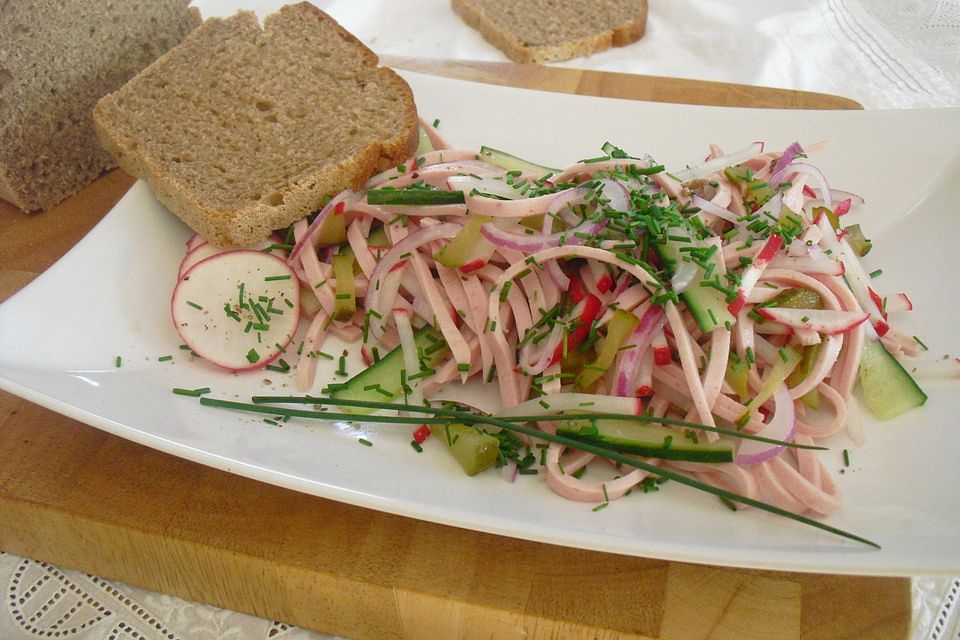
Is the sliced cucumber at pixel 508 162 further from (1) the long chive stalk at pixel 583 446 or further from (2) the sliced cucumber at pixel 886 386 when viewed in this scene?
(2) the sliced cucumber at pixel 886 386

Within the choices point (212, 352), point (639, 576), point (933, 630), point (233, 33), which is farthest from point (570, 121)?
point (933, 630)

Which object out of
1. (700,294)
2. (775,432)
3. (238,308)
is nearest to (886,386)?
(775,432)

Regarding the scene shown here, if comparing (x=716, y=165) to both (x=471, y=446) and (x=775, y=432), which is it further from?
(x=471, y=446)

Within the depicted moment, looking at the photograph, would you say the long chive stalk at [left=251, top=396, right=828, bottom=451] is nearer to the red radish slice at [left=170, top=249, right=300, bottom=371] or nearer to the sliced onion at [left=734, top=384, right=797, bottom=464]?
the sliced onion at [left=734, top=384, right=797, bottom=464]

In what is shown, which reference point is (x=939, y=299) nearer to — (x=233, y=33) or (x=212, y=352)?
(x=212, y=352)

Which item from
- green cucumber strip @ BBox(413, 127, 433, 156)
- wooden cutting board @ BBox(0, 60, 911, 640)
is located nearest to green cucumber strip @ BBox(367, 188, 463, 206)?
green cucumber strip @ BBox(413, 127, 433, 156)

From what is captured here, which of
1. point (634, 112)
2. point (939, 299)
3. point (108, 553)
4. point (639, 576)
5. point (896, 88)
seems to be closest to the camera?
point (639, 576)

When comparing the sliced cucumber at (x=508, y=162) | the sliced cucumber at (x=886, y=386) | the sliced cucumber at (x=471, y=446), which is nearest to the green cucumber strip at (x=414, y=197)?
the sliced cucumber at (x=508, y=162)
